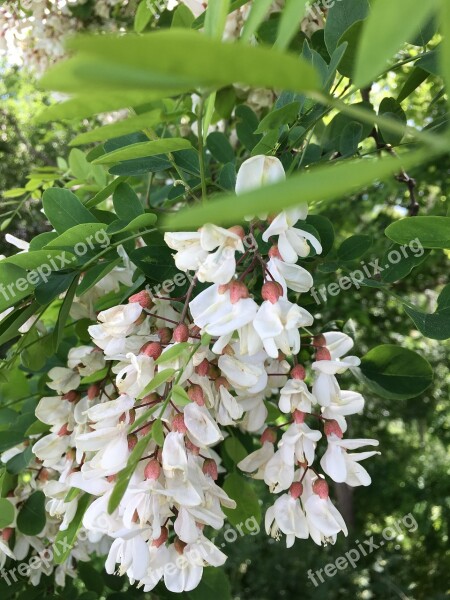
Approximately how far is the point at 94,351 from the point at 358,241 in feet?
0.89

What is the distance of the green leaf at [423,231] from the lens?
1.45 ft

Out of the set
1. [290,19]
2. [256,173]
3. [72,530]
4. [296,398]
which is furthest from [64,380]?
[290,19]

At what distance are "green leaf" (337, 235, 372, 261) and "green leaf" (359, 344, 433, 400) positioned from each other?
92 millimetres

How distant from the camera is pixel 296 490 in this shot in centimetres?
52

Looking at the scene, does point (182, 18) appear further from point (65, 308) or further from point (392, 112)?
point (65, 308)

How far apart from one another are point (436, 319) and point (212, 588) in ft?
1.29

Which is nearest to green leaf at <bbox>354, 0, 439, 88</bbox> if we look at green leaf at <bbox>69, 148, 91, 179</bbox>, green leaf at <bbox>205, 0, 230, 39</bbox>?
green leaf at <bbox>205, 0, 230, 39</bbox>

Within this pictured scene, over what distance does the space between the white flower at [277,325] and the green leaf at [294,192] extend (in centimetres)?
23

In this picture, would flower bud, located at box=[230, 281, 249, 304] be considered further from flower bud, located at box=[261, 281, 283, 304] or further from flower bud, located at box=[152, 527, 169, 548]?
flower bud, located at box=[152, 527, 169, 548]

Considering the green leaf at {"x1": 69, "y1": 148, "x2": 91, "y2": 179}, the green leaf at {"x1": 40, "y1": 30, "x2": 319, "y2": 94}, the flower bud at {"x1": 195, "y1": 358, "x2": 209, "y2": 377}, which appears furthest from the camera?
the green leaf at {"x1": 69, "y1": 148, "x2": 91, "y2": 179}

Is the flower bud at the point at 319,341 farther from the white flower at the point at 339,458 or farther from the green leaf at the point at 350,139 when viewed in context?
the green leaf at the point at 350,139

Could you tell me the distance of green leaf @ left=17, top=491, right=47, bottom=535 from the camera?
0.67 metres

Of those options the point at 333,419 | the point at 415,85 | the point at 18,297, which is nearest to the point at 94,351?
the point at 18,297

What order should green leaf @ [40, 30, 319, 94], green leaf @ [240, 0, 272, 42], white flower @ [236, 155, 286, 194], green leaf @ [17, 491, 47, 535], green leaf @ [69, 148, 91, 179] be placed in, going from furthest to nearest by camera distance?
1. green leaf @ [69, 148, 91, 179]
2. green leaf @ [17, 491, 47, 535]
3. white flower @ [236, 155, 286, 194]
4. green leaf @ [240, 0, 272, 42]
5. green leaf @ [40, 30, 319, 94]
